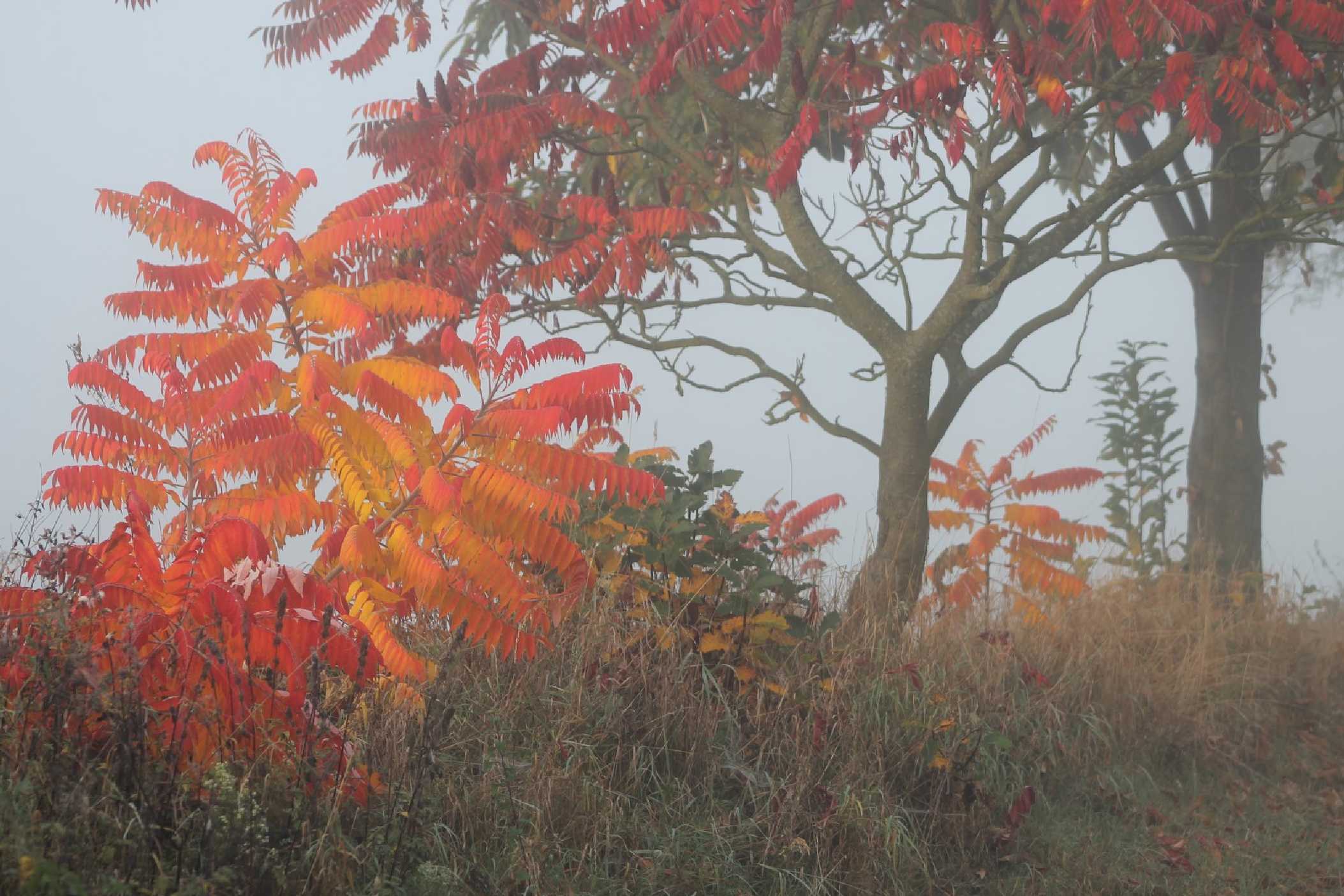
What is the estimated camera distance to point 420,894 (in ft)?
9.77

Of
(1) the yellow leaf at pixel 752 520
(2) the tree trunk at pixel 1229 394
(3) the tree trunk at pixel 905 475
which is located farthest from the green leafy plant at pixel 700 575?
(2) the tree trunk at pixel 1229 394

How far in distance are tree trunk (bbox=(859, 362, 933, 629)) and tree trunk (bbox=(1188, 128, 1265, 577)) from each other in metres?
3.56

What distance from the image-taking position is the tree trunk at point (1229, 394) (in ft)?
32.0

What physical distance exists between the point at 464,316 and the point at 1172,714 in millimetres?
4643

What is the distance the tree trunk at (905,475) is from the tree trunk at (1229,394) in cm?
356

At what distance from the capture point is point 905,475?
726 centimetres

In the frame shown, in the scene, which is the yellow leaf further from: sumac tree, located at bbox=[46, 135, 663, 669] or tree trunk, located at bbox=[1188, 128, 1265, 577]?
tree trunk, located at bbox=[1188, 128, 1265, 577]

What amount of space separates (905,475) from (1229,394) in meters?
4.24

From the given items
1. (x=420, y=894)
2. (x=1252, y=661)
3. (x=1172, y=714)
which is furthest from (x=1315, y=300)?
(x=420, y=894)

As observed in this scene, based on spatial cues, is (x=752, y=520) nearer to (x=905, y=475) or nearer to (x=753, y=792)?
(x=753, y=792)

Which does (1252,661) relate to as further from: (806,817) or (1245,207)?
(806,817)

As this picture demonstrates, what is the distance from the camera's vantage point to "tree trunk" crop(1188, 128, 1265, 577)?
9766 mm

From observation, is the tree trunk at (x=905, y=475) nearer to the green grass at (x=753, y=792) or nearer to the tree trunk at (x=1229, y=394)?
the green grass at (x=753, y=792)

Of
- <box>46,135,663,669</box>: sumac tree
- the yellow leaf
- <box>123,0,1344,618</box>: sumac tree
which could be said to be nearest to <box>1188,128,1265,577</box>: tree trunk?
<box>123,0,1344,618</box>: sumac tree
